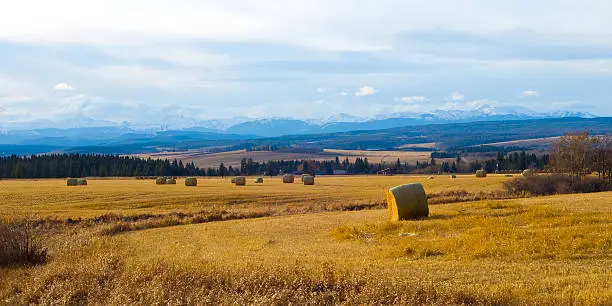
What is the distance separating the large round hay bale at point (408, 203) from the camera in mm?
29359

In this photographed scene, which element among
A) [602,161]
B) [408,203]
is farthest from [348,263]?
[602,161]

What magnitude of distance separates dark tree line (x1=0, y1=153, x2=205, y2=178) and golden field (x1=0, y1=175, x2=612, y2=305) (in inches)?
3465

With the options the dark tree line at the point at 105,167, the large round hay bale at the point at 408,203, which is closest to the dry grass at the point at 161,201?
the large round hay bale at the point at 408,203

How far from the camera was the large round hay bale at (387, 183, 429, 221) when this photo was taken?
29359mm

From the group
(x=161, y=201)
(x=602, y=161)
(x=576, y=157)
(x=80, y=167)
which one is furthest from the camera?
(x=80, y=167)

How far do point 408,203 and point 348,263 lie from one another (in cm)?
1311

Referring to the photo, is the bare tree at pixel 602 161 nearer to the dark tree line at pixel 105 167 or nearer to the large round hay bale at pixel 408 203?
the dark tree line at pixel 105 167

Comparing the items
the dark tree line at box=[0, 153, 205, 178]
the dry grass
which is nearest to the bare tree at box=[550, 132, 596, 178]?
the dry grass

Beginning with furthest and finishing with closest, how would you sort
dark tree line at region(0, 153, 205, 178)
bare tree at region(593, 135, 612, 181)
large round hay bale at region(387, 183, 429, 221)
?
dark tree line at region(0, 153, 205, 178) → bare tree at region(593, 135, 612, 181) → large round hay bale at region(387, 183, 429, 221)

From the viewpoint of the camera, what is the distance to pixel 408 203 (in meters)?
29.4

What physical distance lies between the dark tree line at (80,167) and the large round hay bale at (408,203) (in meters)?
96.0

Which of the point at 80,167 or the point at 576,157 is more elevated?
the point at 576,157

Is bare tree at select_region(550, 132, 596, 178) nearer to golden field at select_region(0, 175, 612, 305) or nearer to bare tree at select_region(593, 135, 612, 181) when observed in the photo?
bare tree at select_region(593, 135, 612, 181)

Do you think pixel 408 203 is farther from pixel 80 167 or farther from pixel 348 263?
pixel 80 167
